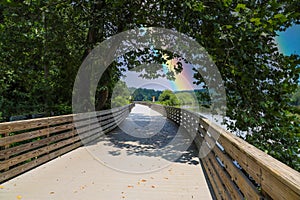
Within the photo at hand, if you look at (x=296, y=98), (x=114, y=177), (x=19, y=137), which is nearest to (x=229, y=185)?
(x=114, y=177)

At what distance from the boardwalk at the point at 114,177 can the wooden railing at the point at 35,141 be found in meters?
0.17

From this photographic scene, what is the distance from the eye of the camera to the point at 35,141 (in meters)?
4.37

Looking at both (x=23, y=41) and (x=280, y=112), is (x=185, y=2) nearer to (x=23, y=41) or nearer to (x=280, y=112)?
(x=280, y=112)

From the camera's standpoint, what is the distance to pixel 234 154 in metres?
2.46

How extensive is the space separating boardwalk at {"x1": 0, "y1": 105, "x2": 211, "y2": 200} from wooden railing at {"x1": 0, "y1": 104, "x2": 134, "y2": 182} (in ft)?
0.55

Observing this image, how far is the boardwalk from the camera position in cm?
322

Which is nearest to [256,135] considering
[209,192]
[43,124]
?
[209,192]

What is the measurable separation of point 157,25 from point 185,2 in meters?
2.75

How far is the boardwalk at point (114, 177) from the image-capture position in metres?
3.22

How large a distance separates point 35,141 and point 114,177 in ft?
5.63

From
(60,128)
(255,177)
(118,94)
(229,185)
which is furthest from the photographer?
(118,94)

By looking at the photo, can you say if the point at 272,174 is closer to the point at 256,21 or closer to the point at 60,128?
the point at 256,21

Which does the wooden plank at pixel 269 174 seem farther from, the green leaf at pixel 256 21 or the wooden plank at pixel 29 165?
the wooden plank at pixel 29 165

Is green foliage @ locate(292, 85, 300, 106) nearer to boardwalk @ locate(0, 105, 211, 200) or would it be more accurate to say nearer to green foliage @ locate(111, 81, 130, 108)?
boardwalk @ locate(0, 105, 211, 200)
